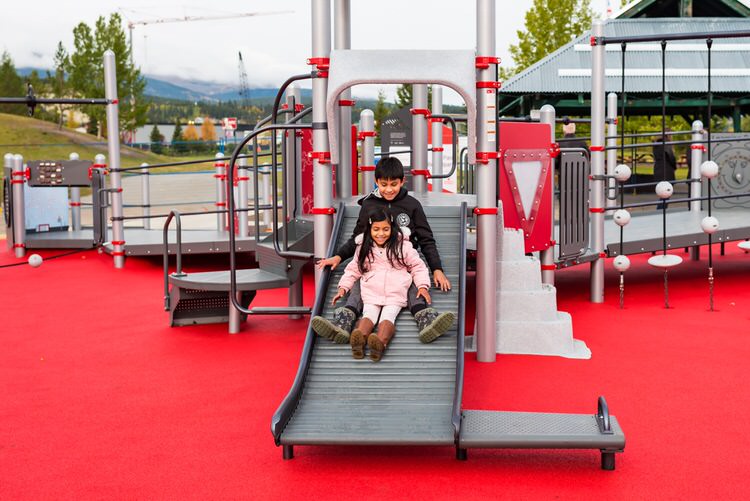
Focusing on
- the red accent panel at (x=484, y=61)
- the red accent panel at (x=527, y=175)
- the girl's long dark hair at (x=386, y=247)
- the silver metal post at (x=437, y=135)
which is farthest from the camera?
the silver metal post at (x=437, y=135)

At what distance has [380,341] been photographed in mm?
5359

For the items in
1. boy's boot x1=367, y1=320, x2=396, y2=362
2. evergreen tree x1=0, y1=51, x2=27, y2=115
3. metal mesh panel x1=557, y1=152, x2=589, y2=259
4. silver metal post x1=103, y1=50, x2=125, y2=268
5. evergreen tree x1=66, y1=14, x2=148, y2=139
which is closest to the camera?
boy's boot x1=367, y1=320, x2=396, y2=362

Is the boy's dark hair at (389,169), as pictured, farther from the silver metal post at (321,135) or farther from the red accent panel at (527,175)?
the red accent panel at (527,175)

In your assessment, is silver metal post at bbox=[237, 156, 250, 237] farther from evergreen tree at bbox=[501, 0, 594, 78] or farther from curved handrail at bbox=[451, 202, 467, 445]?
evergreen tree at bbox=[501, 0, 594, 78]

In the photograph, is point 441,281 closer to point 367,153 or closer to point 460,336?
point 460,336

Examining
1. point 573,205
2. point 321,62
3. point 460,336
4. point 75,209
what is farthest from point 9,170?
point 460,336

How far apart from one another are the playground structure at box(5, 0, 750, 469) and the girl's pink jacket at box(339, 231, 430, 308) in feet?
0.63

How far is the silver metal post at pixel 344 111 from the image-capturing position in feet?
25.6

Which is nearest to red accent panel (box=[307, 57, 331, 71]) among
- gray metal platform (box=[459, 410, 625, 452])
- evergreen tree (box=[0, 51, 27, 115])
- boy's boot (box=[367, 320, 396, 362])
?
boy's boot (box=[367, 320, 396, 362])

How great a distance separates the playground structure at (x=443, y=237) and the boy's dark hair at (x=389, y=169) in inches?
12.6

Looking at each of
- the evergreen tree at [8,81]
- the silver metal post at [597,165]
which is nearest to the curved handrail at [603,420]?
the silver metal post at [597,165]

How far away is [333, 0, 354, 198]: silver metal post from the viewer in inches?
307

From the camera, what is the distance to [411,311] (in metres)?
5.78

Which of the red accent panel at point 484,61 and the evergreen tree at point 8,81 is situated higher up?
the evergreen tree at point 8,81
